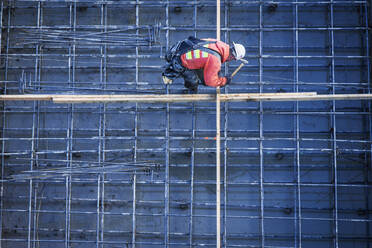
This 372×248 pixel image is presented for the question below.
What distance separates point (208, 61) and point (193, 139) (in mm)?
2053

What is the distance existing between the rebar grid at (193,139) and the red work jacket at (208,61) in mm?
1707

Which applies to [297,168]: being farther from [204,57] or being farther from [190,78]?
[204,57]

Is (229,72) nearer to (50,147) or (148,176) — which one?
(148,176)

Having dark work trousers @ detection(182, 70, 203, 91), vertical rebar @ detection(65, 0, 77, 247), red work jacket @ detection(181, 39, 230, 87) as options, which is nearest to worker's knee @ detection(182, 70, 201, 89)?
dark work trousers @ detection(182, 70, 203, 91)

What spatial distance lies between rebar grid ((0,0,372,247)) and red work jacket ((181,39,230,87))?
1.71 meters

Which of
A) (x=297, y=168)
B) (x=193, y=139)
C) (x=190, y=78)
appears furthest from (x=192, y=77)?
(x=297, y=168)

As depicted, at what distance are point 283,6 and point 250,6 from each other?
0.63 m

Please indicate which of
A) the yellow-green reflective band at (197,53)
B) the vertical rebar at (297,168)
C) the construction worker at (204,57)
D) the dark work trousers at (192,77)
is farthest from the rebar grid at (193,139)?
the yellow-green reflective band at (197,53)

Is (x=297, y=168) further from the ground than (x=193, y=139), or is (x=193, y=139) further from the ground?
(x=193, y=139)

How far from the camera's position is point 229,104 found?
282 inches

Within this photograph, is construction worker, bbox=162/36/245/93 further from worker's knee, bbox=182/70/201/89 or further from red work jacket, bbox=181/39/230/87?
worker's knee, bbox=182/70/201/89

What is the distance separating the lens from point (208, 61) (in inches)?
210

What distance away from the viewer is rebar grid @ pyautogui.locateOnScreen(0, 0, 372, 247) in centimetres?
710

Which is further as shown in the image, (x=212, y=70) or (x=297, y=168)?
(x=297, y=168)
